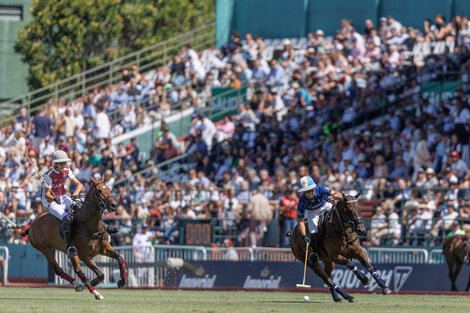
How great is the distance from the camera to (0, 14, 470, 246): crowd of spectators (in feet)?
86.0

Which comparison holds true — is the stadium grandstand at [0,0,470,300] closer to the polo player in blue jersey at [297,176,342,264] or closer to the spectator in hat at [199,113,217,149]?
the spectator in hat at [199,113,217,149]

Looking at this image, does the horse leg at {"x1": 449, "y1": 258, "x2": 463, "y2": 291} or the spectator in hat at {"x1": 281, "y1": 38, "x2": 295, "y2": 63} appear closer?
the horse leg at {"x1": 449, "y1": 258, "x2": 463, "y2": 291}

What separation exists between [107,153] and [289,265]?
903 cm

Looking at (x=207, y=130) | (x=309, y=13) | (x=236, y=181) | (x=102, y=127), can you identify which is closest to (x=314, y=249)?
(x=236, y=181)

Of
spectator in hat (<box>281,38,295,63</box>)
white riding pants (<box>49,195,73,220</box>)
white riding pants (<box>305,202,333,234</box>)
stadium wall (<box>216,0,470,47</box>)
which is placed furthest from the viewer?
stadium wall (<box>216,0,470,47</box>)

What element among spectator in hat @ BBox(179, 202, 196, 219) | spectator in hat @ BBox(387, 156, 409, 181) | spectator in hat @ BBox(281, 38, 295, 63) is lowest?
spectator in hat @ BBox(179, 202, 196, 219)

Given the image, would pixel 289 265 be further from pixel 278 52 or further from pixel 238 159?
pixel 278 52

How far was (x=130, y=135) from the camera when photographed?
33.8 m

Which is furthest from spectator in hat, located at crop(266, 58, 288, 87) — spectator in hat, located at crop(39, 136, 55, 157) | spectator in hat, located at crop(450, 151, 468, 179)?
spectator in hat, located at crop(450, 151, 468, 179)

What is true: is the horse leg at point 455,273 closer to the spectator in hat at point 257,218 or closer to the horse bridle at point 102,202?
the spectator in hat at point 257,218

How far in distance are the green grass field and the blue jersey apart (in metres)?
1.51

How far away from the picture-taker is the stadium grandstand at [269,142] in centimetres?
2539

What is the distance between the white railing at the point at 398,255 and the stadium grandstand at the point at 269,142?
47 mm

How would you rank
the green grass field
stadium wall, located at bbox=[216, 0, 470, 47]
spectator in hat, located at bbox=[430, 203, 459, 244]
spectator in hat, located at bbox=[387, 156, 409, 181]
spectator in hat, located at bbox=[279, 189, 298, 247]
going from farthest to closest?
stadium wall, located at bbox=[216, 0, 470, 47], spectator in hat, located at bbox=[387, 156, 409, 181], spectator in hat, located at bbox=[279, 189, 298, 247], spectator in hat, located at bbox=[430, 203, 459, 244], the green grass field
